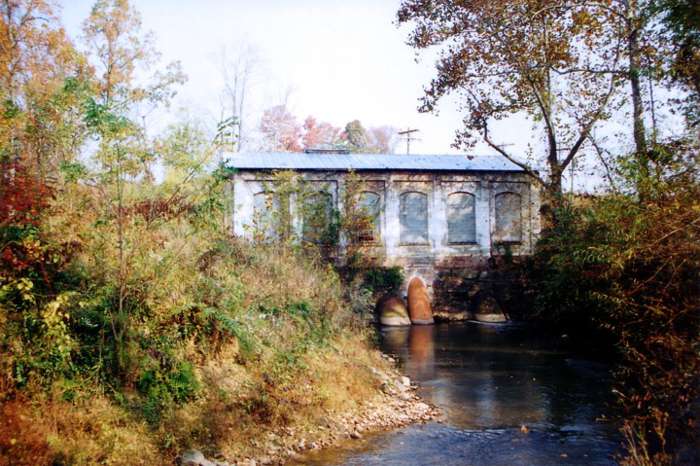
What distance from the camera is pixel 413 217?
2202 cm

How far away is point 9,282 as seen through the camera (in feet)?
21.6

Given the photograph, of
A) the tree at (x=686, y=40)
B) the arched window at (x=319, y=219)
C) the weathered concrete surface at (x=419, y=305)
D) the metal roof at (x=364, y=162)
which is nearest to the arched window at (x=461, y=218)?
the metal roof at (x=364, y=162)

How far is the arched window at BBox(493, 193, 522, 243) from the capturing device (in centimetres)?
2248

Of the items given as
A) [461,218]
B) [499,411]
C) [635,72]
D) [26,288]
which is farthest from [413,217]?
[26,288]

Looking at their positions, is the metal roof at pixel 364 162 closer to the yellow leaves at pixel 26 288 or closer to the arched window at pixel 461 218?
the arched window at pixel 461 218

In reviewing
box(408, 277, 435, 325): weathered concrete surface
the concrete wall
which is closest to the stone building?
the concrete wall

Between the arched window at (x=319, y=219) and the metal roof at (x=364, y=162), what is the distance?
1179 millimetres

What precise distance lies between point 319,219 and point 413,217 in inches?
155

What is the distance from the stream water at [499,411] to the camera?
6883mm

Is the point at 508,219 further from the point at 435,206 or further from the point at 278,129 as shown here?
the point at 278,129

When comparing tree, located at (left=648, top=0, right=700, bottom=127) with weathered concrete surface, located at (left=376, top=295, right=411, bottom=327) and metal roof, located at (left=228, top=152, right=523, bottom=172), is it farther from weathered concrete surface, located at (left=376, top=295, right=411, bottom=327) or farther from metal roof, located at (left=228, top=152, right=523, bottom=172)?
weathered concrete surface, located at (left=376, top=295, right=411, bottom=327)

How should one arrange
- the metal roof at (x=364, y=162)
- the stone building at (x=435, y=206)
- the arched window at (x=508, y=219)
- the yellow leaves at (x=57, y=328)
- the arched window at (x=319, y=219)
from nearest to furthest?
the yellow leaves at (x=57, y=328), the arched window at (x=319, y=219), the metal roof at (x=364, y=162), the stone building at (x=435, y=206), the arched window at (x=508, y=219)

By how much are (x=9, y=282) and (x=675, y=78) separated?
10.9 meters

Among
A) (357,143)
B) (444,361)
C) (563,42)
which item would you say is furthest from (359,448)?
(357,143)
